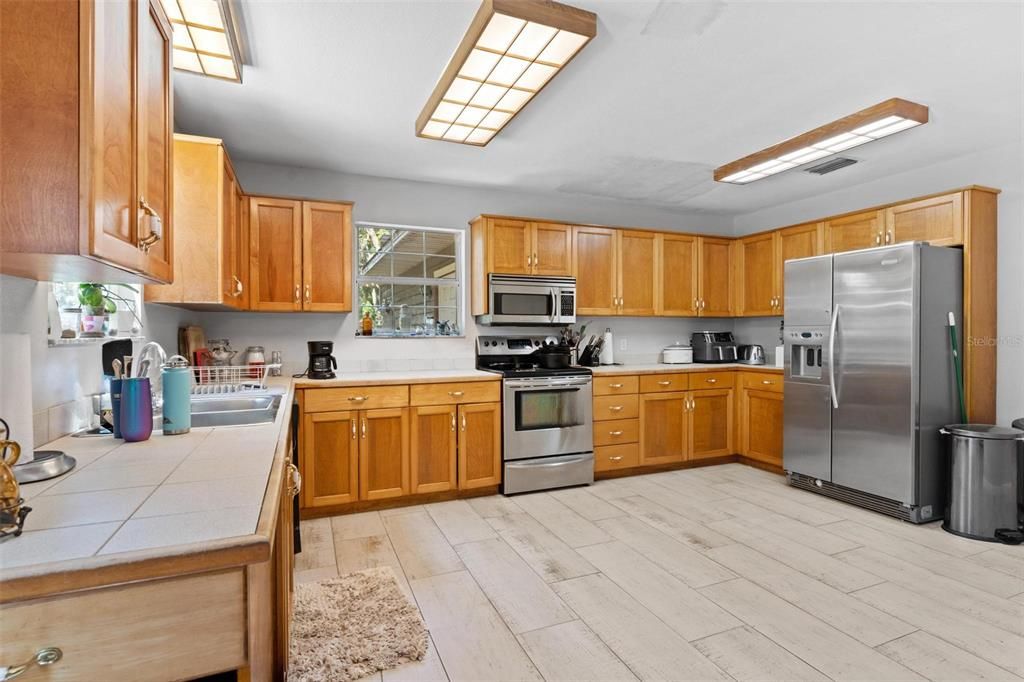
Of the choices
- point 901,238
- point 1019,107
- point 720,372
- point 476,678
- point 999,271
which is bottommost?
point 476,678

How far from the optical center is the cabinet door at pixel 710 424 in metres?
4.73

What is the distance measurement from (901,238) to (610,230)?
2214 mm

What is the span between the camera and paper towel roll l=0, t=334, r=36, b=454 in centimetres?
129

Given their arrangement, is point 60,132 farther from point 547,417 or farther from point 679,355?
point 679,355

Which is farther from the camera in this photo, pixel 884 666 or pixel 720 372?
pixel 720 372

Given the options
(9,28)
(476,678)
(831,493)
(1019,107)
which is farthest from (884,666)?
(1019,107)

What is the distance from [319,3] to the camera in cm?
205

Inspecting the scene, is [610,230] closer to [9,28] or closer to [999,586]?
[999,586]

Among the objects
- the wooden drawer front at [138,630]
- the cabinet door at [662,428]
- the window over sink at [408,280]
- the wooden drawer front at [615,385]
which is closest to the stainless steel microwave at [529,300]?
the window over sink at [408,280]

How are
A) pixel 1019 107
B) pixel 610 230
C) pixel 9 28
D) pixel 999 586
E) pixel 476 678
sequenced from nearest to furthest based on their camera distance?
pixel 9 28 < pixel 476 678 < pixel 999 586 < pixel 1019 107 < pixel 610 230

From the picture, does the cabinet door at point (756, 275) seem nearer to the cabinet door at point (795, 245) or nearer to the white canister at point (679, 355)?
the cabinet door at point (795, 245)

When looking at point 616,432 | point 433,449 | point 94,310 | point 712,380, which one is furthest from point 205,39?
point 712,380

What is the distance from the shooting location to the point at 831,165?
391 centimetres

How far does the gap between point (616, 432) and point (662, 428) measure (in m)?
0.48
